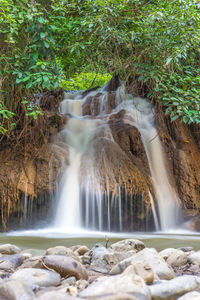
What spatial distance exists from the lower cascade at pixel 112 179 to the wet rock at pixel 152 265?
341cm

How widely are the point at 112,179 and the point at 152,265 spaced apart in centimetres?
395

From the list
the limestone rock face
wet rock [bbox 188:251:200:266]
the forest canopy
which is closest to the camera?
wet rock [bbox 188:251:200:266]

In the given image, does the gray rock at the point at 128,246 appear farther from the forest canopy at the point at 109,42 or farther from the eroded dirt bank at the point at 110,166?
the forest canopy at the point at 109,42

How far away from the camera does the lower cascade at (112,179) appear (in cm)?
549

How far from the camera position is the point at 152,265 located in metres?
1.85

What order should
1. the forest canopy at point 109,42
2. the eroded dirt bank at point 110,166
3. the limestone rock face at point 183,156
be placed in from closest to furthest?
the forest canopy at point 109,42, the eroded dirt bank at point 110,166, the limestone rock face at point 183,156

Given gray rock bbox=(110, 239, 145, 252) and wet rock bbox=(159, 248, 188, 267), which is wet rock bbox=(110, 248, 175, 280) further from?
gray rock bbox=(110, 239, 145, 252)

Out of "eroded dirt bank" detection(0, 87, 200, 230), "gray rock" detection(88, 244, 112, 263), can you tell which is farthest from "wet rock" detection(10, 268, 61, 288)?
"eroded dirt bank" detection(0, 87, 200, 230)

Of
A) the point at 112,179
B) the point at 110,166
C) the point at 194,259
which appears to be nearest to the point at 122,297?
the point at 194,259

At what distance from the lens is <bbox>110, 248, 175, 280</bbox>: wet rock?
1.78 metres

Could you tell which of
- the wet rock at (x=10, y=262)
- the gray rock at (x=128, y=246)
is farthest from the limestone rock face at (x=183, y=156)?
the wet rock at (x=10, y=262)

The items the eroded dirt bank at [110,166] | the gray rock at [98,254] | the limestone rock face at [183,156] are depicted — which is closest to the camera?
the gray rock at [98,254]

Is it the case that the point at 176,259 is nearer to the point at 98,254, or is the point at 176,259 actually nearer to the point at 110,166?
the point at 98,254

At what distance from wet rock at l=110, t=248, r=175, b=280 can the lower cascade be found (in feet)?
11.2
